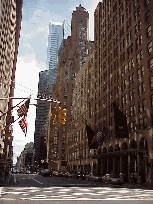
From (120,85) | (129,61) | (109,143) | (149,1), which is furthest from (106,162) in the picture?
(149,1)

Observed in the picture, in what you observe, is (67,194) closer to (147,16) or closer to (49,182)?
(49,182)

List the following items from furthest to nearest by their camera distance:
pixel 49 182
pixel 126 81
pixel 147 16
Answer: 1. pixel 126 81
2. pixel 147 16
3. pixel 49 182

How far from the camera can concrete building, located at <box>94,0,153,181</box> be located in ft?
146

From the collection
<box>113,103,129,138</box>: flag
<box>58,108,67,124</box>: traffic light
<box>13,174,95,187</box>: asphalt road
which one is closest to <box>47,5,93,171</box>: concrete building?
<box>13,174,95,187</box>: asphalt road

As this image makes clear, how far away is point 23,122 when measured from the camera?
85.4ft

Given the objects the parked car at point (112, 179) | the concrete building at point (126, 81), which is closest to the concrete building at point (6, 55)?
the parked car at point (112, 179)

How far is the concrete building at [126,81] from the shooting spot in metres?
44.5

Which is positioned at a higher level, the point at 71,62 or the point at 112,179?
the point at 71,62

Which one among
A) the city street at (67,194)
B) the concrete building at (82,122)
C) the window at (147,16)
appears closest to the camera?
the city street at (67,194)

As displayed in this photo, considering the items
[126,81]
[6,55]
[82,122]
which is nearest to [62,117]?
[6,55]

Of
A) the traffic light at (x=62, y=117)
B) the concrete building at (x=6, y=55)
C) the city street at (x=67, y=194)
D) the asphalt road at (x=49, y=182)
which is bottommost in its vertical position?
the asphalt road at (x=49, y=182)

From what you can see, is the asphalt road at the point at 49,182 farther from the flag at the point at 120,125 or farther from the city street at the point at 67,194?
the flag at the point at 120,125

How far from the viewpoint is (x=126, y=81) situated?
5356 cm

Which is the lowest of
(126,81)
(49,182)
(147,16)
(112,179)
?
(49,182)
